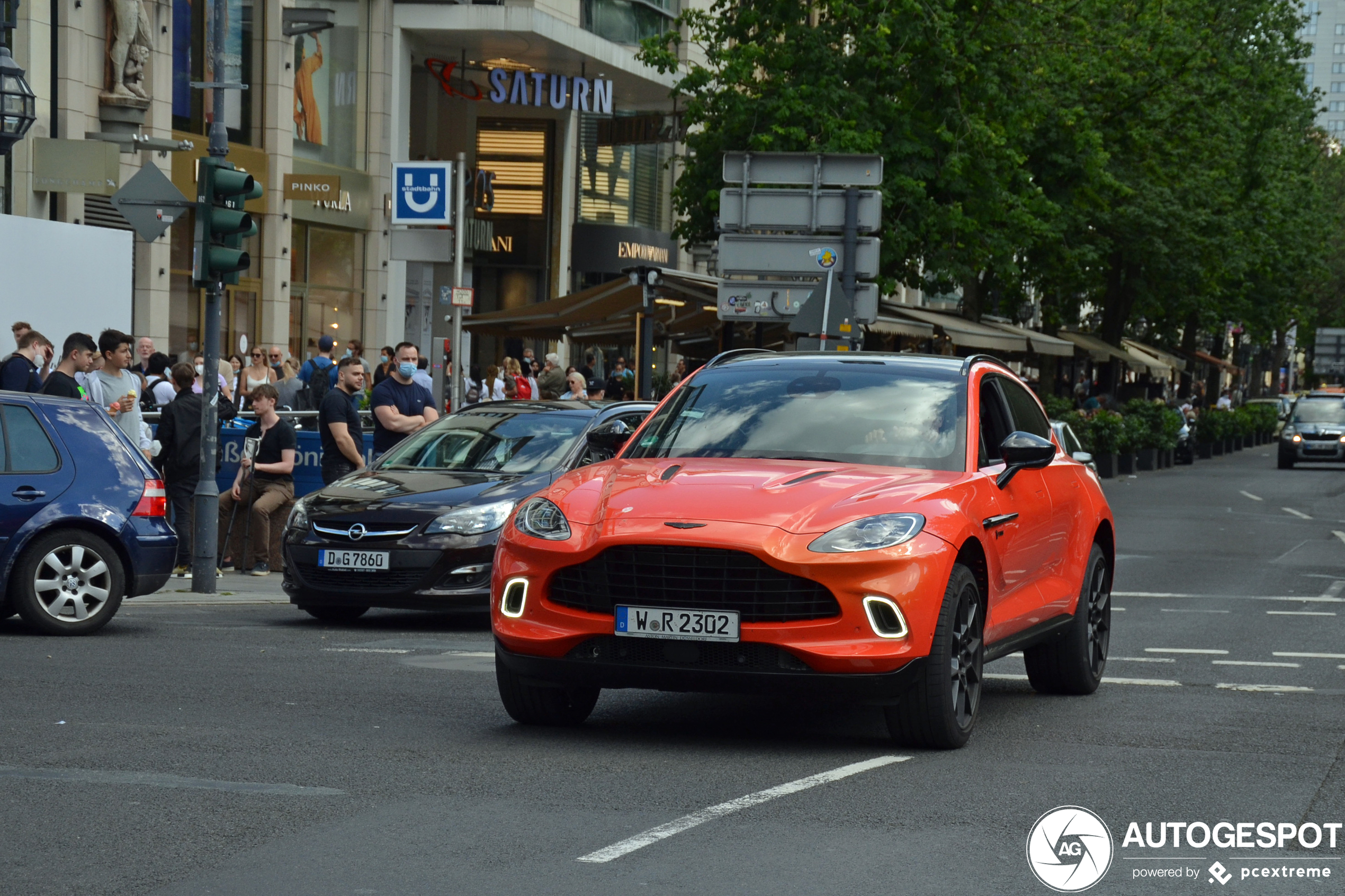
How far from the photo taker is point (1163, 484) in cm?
3741

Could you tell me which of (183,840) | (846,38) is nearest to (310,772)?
(183,840)

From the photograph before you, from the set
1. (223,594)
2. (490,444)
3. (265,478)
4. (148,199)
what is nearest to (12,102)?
(148,199)

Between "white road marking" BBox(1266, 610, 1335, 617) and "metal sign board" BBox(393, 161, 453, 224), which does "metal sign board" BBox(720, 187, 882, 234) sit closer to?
"metal sign board" BBox(393, 161, 453, 224)

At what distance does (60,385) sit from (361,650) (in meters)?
4.31

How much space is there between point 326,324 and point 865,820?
2977cm

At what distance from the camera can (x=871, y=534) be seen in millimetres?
7461

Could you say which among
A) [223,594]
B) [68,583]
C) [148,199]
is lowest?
[223,594]

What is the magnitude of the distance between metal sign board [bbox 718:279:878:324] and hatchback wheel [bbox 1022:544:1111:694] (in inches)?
458

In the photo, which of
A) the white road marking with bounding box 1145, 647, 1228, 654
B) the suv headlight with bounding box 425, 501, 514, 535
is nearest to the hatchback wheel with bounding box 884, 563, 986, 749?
the white road marking with bounding box 1145, 647, 1228, 654

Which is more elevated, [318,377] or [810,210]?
[810,210]

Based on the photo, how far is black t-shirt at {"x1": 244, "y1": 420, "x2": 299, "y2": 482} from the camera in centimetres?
1611

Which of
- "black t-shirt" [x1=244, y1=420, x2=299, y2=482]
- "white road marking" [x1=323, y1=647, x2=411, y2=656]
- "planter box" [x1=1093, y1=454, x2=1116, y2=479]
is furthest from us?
"planter box" [x1=1093, y1=454, x2=1116, y2=479]

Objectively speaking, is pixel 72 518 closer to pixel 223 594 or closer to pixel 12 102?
pixel 223 594

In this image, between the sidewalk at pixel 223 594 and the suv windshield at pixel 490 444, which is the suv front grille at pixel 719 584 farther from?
the sidewalk at pixel 223 594
